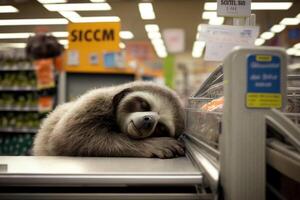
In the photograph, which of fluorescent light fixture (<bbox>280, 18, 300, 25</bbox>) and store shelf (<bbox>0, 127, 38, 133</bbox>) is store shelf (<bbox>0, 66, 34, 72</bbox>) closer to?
store shelf (<bbox>0, 127, 38, 133</bbox>)

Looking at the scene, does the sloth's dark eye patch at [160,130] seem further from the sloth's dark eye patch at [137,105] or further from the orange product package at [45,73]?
the orange product package at [45,73]

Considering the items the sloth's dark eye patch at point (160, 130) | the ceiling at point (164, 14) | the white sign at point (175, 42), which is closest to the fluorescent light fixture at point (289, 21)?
the ceiling at point (164, 14)

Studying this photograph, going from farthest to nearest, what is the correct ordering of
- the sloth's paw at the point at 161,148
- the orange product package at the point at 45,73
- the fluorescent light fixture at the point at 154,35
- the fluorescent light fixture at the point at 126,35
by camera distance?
the fluorescent light fixture at the point at 154,35 < the fluorescent light fixture at the point at 126,35 < the orange product package at the point at 45,73 < the sloth's paw at the point at 161,148

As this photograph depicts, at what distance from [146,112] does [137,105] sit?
119mm

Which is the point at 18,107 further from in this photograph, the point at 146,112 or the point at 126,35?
the point at 126,35

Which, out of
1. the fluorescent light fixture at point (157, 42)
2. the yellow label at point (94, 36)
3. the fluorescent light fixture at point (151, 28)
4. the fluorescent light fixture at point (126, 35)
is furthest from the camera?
the fluorescent light fixture at point (157, 42)

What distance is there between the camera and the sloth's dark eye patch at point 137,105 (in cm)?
167

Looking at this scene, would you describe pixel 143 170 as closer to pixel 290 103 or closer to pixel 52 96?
pixel 290 103

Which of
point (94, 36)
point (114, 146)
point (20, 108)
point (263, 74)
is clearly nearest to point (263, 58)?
point (263, 74)

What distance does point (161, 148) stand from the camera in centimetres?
146

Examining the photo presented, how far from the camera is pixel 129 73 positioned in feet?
19.2

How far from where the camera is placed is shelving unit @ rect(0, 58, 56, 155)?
20.1ft

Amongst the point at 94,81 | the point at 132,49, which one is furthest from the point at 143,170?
the point at 132,49

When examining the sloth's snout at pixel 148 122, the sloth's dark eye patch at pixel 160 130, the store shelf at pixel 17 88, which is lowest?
the sloth's dark eye patch at pixel 160 130
